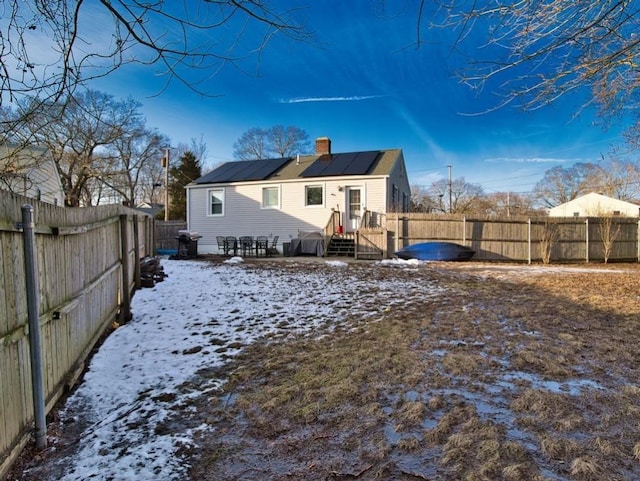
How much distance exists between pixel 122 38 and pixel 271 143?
1296 inches


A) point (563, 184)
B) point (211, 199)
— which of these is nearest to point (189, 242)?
point (211, 199)

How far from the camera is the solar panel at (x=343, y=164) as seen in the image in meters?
15.9

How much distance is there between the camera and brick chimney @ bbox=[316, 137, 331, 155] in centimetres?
1855

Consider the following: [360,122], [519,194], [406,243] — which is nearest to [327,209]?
[406,243]

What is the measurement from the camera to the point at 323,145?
18625mm

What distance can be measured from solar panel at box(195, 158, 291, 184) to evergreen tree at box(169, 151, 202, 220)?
1291 centimetres

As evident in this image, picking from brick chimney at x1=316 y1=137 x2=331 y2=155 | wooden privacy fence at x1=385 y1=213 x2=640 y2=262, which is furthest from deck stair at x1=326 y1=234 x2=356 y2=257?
brick chimney at x1=316 y1=137 x2=331 y2=155

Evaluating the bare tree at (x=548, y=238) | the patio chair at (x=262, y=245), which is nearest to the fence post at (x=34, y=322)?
the patio chair at (x=262, y=245)

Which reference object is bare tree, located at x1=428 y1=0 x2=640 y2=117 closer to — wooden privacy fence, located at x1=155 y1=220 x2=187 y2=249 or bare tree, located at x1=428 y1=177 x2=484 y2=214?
wooden privacy fence, located at x1=155 y1=220 x2=187 y2=249

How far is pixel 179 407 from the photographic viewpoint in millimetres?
2633

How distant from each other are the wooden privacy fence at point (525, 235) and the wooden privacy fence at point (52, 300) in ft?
36.4

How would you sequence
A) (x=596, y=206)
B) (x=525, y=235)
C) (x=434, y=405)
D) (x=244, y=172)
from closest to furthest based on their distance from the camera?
(x=434, y=405), (x=525, y=235), (x=244, y=172), (x=596, y=206)

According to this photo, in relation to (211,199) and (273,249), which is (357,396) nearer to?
(273,249)

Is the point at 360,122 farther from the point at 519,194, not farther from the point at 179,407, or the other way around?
the point at 519,194
